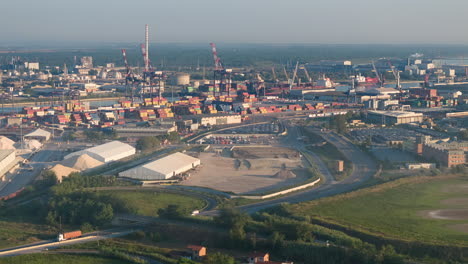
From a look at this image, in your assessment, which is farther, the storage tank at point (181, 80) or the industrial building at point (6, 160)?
the storage tank at point (181, 80)

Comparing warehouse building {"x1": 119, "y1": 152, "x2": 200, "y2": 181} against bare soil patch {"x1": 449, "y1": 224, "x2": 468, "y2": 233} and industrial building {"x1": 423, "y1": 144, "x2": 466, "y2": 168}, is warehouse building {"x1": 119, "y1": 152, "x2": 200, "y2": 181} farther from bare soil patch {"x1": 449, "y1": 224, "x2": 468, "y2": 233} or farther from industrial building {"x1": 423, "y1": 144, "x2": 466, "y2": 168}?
bare soil patch {"x1": 449, "y1": 224, "x2": 468, "y2": 233}

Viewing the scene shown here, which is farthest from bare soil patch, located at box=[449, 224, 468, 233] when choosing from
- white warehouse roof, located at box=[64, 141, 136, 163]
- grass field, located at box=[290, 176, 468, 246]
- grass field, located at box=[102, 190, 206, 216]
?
white warehouse roof, located at box=[64, 141, 136, 163]

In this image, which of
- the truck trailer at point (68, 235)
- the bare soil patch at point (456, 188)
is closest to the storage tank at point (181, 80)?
the bare soil patch at point (456, 188)

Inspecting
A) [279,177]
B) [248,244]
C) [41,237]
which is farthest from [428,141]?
[41,237]

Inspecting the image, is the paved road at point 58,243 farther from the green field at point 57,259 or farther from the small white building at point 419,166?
the small white building at point 419,166

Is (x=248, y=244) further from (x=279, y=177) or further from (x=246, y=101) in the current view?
(x=246, y=101)
